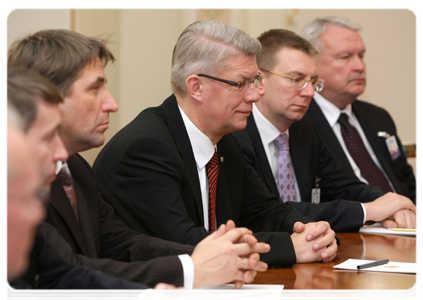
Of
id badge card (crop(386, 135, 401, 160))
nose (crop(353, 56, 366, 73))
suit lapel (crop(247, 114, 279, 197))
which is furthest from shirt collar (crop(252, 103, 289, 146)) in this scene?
nose (crop(353, 56, 366, 73))

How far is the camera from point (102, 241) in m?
1.89

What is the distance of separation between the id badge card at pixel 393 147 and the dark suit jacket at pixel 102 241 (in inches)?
116

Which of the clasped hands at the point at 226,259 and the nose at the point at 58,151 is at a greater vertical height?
the nose at the point at 58,151

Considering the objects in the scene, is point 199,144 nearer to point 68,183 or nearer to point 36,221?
point 68,183

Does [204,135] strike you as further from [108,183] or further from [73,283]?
[73,283]

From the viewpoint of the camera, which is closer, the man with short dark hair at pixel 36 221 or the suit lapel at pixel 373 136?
the man with short dark hair at pixel 36 221

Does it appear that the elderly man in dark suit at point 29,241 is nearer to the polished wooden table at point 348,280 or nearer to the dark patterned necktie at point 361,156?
the polished wooden table at point 348,280

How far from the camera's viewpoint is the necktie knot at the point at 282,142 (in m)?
3.12

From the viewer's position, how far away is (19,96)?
3.34 ft

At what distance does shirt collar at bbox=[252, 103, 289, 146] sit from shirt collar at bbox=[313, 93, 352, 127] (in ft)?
3.60

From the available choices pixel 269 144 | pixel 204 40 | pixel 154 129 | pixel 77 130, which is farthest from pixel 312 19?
pixel 77 130

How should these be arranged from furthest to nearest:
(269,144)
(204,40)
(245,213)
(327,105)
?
(327,105)
(269,144)
(245,213)
(204,40)

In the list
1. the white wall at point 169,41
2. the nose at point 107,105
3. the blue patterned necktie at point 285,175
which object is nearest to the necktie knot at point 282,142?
the blue patterned necktie at point 285,175

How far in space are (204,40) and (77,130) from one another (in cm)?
88
